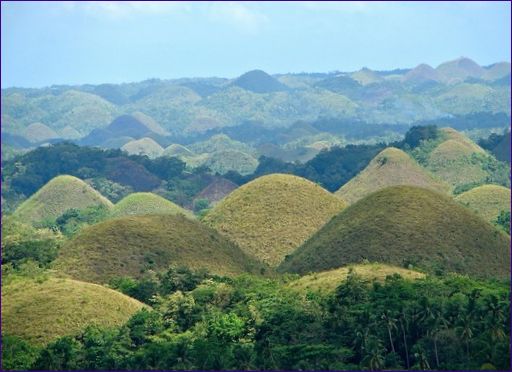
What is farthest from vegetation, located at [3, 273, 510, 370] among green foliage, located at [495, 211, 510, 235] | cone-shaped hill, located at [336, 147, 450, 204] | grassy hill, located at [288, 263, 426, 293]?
cone-shaped hill, located at [336, 147, 450, 204]

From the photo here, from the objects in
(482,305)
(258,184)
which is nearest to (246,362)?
(482,305)

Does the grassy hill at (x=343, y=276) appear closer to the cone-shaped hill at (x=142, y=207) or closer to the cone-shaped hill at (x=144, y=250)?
the cone-shaped hill at (x=144, y=250)

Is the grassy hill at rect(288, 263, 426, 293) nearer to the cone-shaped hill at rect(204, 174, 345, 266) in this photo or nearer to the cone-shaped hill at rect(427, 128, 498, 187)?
the cone-shaped hill at rect(204, 174, 345, 266)

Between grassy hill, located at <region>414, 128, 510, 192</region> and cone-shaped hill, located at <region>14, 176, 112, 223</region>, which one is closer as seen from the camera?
cone-shaped hill, located at <region>14, 176, 112, 223</region>

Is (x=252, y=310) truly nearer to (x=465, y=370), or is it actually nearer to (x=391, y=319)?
(x=391, y=319)

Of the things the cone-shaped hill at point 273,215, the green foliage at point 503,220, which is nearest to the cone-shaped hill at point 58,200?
the cone-shaped hill at point 273,215

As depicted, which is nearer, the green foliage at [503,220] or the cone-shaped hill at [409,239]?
the cone-shaped hill at [409,239]
